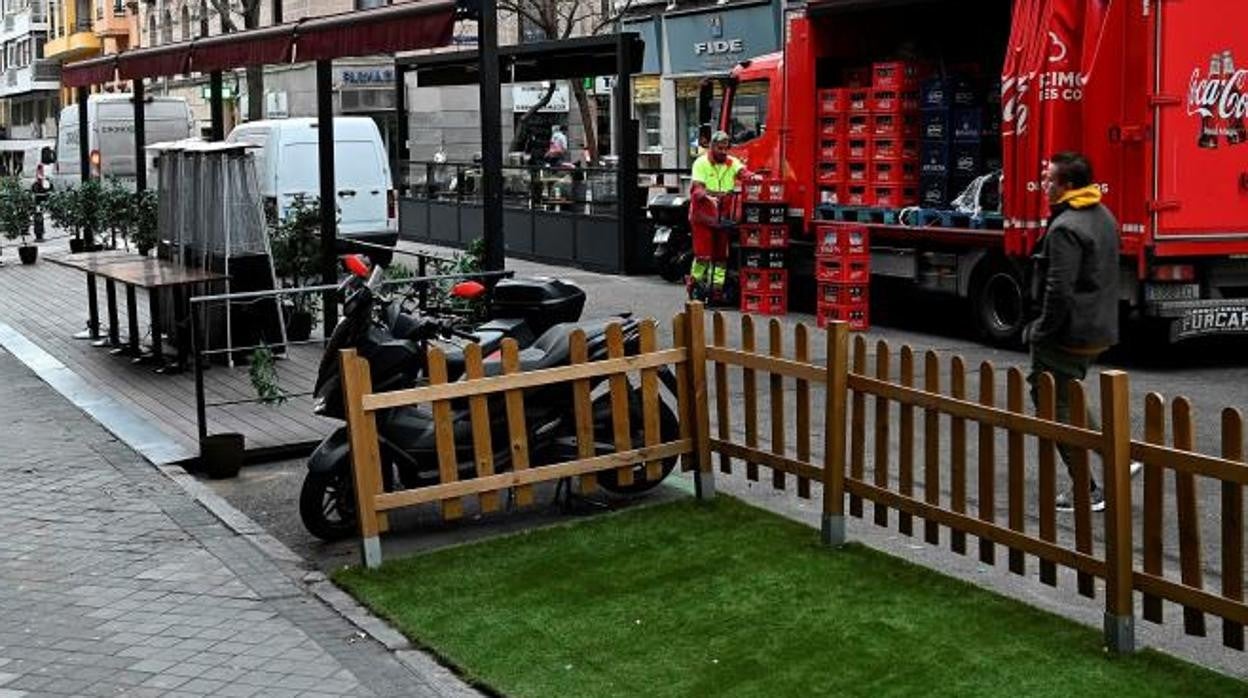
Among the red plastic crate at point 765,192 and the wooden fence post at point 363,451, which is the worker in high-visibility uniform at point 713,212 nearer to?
the red plastic crate at point 765,192

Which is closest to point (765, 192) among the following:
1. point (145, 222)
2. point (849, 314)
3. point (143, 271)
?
point (849, 314)

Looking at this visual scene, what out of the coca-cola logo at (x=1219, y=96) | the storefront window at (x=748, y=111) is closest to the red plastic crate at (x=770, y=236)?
the storefront window at (x=748, y=111)

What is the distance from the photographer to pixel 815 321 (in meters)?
17.1

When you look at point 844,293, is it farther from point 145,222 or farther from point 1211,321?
point 145,222

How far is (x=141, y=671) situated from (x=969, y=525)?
3319 mm

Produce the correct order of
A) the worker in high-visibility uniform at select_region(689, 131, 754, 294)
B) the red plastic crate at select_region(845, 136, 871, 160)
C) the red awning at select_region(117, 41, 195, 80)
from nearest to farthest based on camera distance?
1. the red plastic crate at select_region(845, 136, 871, 160)
2. the red awning at select_region(117, 41, 195, 80)
3. the worker in high-visibility uniform at select_region(689, 131, 754, 294)

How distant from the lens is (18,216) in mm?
27438

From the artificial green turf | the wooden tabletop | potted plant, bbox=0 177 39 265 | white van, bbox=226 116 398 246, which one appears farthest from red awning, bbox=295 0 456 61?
potted plant, bbox=0 177 39 265

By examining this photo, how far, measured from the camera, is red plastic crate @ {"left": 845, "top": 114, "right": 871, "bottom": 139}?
16.7 meters

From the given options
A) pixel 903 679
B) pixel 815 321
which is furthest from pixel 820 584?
pixel 815 321

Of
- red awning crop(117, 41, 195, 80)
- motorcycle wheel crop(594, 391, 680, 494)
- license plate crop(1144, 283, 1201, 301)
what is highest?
red awning crop(117, 41, 195, 80)

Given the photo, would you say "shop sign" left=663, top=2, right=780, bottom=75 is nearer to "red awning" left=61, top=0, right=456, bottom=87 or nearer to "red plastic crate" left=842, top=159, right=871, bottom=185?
"red plastic crate" left=842, top=159, right=871, bottom=185

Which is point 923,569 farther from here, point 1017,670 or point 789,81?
point 789,81

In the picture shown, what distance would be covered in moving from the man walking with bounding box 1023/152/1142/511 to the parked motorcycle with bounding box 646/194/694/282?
12.5m
